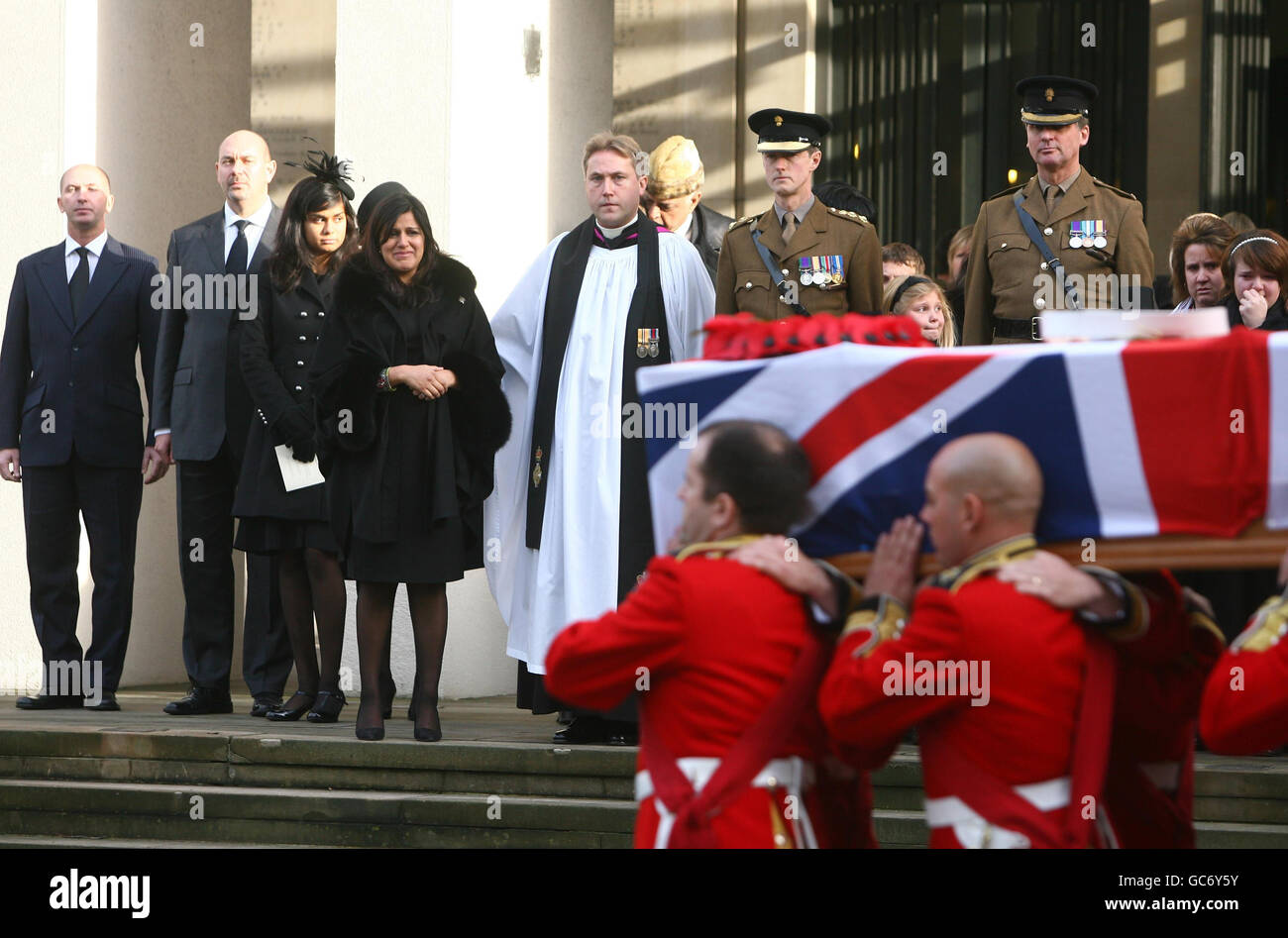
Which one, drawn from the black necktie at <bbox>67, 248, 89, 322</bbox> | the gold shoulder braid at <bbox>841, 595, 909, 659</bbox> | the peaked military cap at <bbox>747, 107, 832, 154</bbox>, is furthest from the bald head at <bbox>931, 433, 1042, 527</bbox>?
the black necktie at <bbox>67, 248, 89, 322</bbox>

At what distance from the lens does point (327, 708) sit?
745cm

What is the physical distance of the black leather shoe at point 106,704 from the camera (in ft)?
26.3

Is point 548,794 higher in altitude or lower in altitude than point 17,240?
lower

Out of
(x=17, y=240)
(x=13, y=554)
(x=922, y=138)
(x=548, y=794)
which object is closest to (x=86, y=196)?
(x=17, y=240)

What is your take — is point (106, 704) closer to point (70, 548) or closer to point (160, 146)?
point (70, 548)

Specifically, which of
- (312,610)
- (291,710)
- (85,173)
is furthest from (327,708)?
(85,173)

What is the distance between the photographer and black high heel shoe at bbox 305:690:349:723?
24.4 feet

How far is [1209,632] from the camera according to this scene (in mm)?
3881

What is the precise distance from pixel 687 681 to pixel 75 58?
6.93 metres

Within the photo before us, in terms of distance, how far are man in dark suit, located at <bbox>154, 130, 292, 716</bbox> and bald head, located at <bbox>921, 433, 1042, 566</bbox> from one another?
4696mm

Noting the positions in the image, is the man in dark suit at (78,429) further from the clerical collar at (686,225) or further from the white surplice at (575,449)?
the clerical collar at (686,225)

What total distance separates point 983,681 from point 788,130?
3809mm
